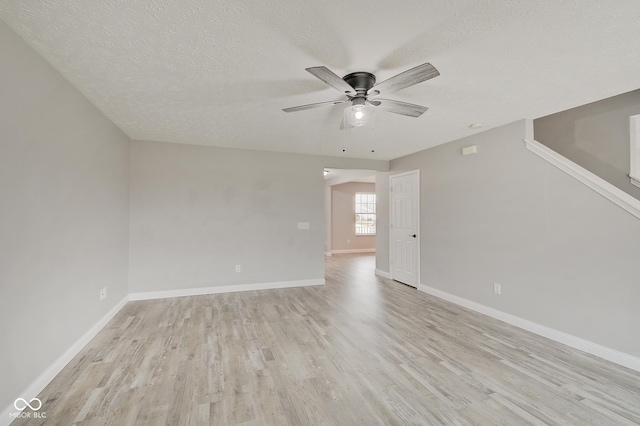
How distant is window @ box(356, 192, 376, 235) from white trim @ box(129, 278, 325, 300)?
4958 mm

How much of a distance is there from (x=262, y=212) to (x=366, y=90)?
3151mm

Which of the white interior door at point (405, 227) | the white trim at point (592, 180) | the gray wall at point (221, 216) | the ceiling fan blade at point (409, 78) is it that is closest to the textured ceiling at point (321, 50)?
the ceiling fan blade at point (409, 78)

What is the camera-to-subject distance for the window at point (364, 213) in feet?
32.7

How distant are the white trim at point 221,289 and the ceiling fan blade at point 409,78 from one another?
3741 mm

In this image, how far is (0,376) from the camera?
5.38 ft

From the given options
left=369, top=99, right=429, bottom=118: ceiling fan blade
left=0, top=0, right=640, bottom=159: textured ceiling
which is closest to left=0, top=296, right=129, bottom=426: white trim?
left=0, top=0, right=640, bottom=159: textured ceiling

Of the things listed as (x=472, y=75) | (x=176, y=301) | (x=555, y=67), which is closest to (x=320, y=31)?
(x=472, y=75)

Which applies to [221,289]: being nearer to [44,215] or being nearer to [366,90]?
[44,215]

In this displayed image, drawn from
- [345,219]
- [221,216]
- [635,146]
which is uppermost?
[635,146]

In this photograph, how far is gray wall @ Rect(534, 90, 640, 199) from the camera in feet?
10.6

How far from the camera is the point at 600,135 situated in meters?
3.44

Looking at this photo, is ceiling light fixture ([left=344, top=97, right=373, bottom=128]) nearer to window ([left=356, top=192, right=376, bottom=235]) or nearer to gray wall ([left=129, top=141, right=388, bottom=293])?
gray wall ([left=129, top=141, right=388, bottom=293])

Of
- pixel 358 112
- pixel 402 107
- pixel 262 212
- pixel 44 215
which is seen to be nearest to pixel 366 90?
pixel 358 112

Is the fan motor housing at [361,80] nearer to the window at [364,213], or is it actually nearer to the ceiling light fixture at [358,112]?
the ceiling light fixture at [358,112]
